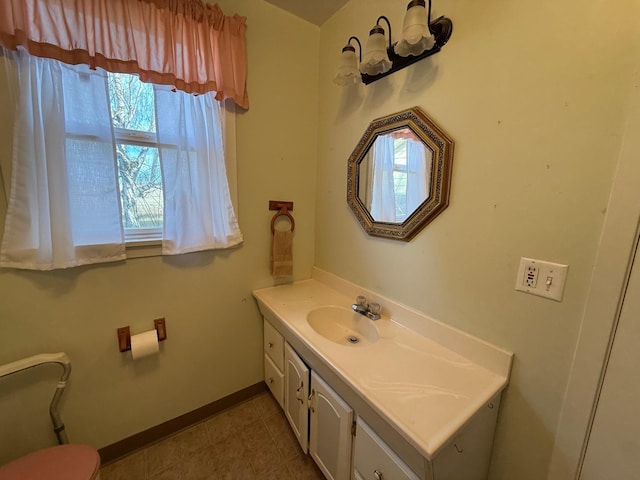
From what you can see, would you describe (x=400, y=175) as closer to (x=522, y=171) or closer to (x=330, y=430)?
(x=522, y=171)

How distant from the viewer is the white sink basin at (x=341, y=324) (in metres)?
1.36

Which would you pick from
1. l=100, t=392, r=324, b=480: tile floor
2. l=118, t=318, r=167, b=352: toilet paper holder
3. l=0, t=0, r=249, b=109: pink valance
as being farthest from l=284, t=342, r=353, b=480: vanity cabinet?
l=0, t=0, r=249, b=109: pink valance

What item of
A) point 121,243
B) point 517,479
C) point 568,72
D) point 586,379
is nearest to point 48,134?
point 121,243

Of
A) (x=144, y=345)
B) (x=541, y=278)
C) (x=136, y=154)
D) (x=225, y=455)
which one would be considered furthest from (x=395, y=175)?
(x=225, y=455)

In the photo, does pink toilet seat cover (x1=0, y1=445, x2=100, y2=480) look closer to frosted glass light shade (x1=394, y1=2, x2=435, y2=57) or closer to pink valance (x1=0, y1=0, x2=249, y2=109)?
pink valance (x1=0, y1=0, x2=249, y2=109)

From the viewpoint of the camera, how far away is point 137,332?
1.30 meters

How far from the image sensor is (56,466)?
93 centimetres

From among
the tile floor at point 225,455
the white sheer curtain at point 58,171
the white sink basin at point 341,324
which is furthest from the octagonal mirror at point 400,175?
the tile floor at point 225,455

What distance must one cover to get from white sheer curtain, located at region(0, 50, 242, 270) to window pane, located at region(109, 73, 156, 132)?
0.19 ft

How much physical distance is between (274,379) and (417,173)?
1.49m

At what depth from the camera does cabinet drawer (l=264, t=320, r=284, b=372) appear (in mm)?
1465

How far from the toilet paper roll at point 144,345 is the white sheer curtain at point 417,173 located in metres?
1.43

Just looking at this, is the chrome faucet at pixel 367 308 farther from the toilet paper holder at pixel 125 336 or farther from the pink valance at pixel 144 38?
the pink valance at pixel 144 38

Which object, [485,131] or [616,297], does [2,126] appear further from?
[616,297]
